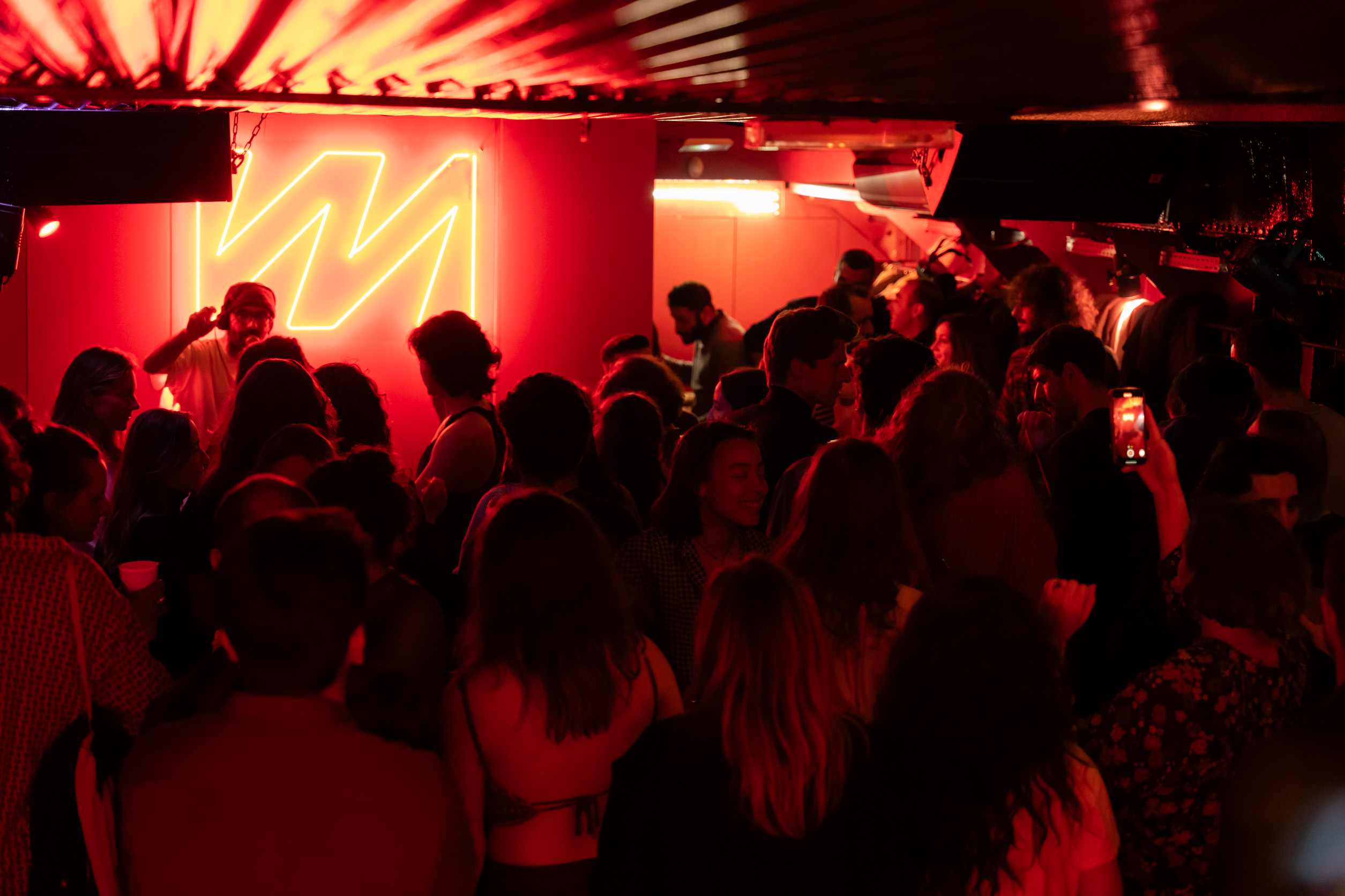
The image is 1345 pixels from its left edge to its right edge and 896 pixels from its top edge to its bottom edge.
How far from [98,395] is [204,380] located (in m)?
1.38

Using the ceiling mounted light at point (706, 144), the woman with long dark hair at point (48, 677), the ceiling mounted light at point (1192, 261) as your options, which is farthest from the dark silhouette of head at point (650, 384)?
the ceiling mounted light at point (706, 144)

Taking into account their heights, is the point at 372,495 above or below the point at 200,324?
below

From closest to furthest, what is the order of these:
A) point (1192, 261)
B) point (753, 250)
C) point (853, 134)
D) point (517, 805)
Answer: point (517, 805), point (853, 134), point (1192, 261), point (753, 250)

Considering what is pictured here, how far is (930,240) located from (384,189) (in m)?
6.69

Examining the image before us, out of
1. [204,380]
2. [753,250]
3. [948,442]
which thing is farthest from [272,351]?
[753,250]

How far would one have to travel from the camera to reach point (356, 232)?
6465 millimetres

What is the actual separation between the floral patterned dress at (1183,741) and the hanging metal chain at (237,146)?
Answer: 12.6ft

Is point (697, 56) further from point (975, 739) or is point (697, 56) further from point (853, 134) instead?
point (975, 739)

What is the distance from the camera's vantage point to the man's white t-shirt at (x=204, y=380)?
580 centimetres

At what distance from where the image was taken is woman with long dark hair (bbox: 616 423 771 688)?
2.99 m

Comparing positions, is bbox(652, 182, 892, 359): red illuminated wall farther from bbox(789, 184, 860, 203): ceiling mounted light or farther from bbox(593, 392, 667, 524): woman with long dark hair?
bbox(593, 392, 667, 524): woman with long dark hair

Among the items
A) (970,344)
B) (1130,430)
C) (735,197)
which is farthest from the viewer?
(735,197)

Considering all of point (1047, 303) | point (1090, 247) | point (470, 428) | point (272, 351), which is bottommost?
point (470, 428)

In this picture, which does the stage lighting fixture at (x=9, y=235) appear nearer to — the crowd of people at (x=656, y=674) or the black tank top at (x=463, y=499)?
the crowd of people at (x=656, y=674)
